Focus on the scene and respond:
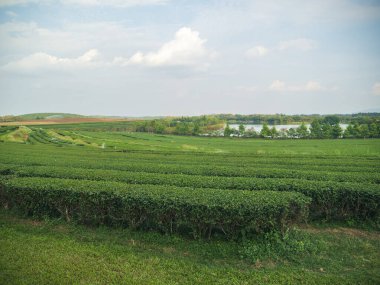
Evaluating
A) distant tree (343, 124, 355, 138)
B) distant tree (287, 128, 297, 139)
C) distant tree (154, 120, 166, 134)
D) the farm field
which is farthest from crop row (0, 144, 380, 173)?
distant tree (154, 120, 166, 134)

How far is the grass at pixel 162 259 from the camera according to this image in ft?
23.1

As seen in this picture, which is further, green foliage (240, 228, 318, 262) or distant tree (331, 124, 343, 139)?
distant tree (331, 124, 343, 139)

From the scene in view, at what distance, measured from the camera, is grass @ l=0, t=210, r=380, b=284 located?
703 cm

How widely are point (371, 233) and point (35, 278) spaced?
469 inches

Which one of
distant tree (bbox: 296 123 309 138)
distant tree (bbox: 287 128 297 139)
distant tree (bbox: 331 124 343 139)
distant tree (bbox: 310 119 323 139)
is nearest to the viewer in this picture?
distant tree (bbox: 331 124 343 139)

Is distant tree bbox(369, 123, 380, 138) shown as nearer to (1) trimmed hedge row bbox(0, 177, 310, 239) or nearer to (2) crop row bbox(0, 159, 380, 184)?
(2) crop row bbox(0, 159, 380, 184)

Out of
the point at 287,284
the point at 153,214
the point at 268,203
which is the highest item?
the point at 268,203

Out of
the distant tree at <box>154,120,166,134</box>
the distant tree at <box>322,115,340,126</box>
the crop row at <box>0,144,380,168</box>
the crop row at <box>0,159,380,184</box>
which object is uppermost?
the distant tree at <box>322,115,340,126</box>

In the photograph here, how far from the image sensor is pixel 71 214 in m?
10.7

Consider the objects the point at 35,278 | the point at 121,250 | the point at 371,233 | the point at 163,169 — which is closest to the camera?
the point at 35,278

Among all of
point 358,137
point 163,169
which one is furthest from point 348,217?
point 358,137

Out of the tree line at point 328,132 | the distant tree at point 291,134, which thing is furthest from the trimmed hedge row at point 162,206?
the distant tree at point 291,134

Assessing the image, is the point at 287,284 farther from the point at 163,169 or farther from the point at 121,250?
the point at 163,169

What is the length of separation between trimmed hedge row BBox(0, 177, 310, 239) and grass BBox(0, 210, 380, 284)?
51 cm
